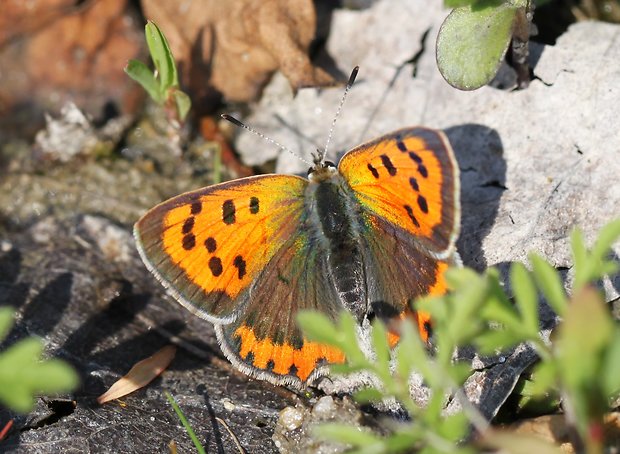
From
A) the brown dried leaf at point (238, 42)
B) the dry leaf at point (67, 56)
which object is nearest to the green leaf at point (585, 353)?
the brown dried leaf at point (238, 42)

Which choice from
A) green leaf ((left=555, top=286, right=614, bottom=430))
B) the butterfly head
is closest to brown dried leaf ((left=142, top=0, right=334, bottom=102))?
the butterfly head

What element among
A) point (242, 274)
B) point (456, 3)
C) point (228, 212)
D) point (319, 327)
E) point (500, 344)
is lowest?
point (242, 274)

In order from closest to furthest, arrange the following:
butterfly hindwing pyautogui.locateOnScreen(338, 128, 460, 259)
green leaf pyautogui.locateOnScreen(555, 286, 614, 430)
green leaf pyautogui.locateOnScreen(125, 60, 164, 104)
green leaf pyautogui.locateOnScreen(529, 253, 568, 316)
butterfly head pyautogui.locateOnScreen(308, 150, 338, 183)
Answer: green leaf pyautogui.locateOnScreen(555, 286, 614, 430)
green leaf pyautogui.locateOnScreen(529, 253, 568, 316)
butterfly hindwing pyautogui.locateOnScreen(338, 128, 460, 259)
butterfly head pyautogui.locateOnScreen(308, 150, 338, 183)
green leaf pyautogui.locateOnScreen(125, 60, 164, 104)

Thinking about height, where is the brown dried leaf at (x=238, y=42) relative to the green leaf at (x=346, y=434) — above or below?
above

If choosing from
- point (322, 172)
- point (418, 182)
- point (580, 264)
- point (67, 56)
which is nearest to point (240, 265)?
point (322, 172)

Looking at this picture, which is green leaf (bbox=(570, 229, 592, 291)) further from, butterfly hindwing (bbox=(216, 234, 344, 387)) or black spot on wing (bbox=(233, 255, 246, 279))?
black spot on wing (bbox=(233, 255, 246, 279))

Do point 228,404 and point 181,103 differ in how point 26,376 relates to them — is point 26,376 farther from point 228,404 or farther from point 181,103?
point 181,103

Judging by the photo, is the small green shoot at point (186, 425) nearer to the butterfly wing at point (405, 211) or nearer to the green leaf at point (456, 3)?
the butterfly wing at point (405, 211)
